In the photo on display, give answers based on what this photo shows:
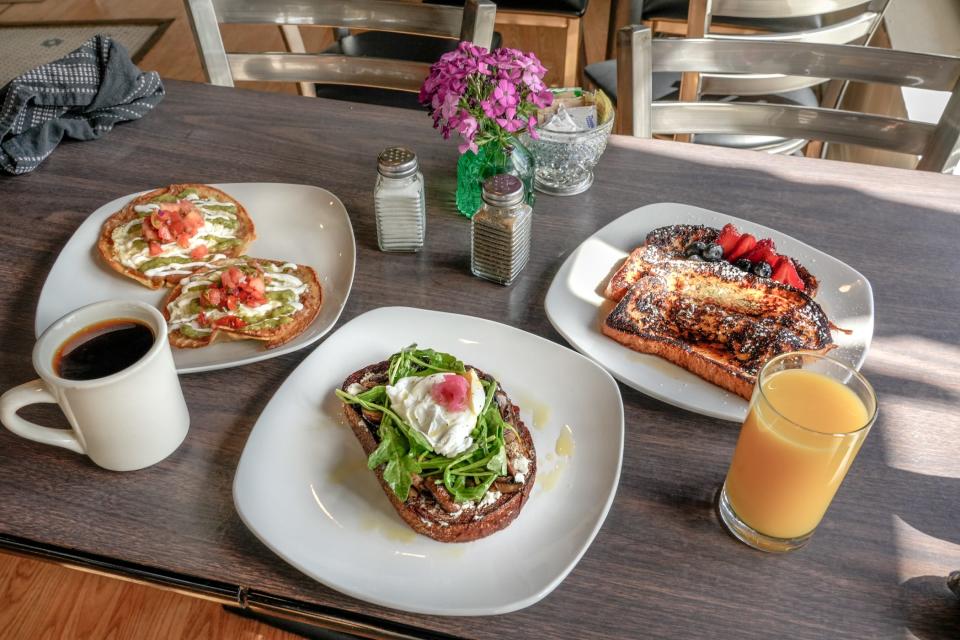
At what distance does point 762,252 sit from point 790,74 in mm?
609

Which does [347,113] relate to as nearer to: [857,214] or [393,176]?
[393,176]

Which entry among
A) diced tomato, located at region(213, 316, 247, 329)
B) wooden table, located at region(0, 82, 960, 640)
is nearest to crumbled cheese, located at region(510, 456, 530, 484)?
wooden table, located at region(0, 82, 960, 640)

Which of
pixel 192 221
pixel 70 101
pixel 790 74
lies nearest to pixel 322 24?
pixel 70 101

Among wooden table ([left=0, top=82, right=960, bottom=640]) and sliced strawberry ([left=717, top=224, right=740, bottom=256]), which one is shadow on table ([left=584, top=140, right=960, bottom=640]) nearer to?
wooden table ([left=0, top=82, right=960, bottom=640])

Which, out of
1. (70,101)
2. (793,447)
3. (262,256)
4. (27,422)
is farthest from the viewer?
(70,101)

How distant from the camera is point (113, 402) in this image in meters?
0.87

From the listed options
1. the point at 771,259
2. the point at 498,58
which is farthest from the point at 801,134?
the point at 498,58

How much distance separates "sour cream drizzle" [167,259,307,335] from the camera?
3.66 feet

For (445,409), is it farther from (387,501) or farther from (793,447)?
(793,447)

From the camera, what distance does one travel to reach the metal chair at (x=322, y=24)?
1710 millimetres

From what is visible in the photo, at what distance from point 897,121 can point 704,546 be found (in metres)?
1.11

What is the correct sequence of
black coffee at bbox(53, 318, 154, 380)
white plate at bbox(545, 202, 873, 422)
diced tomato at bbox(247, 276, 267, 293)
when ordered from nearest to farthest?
black coffee at bbox(53, 318, 154, 380), white plate at bbox(545, 202, 873, 422), diced tomato at bbox(247, 276, 267, 293)

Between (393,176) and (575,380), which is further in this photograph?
(393,176)

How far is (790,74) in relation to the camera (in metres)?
1.59
